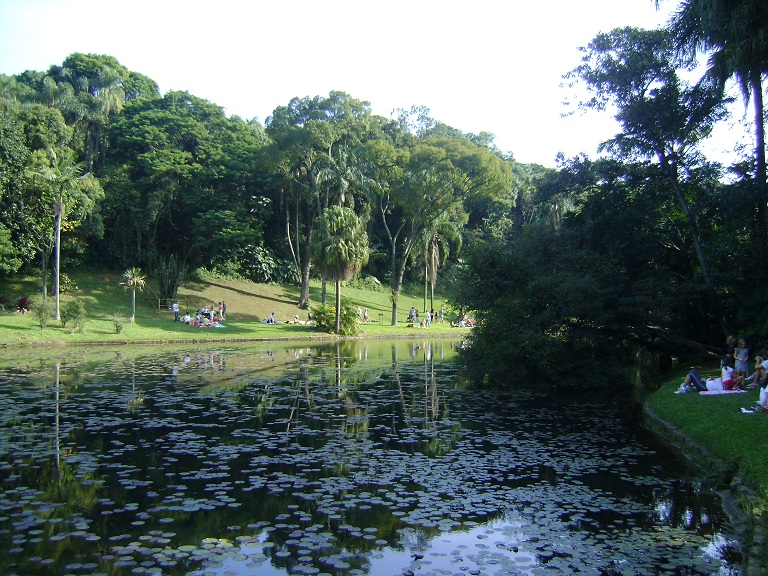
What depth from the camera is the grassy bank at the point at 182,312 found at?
116ft

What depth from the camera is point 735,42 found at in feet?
60.7

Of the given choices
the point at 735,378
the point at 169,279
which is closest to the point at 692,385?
the point at 735,378

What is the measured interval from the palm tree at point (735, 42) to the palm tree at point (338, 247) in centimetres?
2414

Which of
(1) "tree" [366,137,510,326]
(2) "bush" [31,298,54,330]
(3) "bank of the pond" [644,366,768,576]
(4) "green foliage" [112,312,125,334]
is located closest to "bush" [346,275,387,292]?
(1) "tree" [366,137,510,326]

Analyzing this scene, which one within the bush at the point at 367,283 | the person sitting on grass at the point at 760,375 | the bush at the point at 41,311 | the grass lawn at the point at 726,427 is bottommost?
the grass lawn at the point at 726,427

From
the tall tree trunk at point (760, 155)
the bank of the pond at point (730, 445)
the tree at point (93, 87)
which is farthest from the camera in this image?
the tree at point (93, 87)

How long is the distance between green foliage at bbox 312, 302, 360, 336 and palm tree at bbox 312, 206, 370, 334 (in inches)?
33.8

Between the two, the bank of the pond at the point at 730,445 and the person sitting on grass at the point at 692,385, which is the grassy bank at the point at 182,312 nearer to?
the person sitting on grass at the point at 692,385

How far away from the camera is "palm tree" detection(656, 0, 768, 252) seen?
17.8 metres

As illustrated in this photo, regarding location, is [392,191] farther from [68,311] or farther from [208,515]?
[208,515]

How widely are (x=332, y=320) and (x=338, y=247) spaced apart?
540 centimetres

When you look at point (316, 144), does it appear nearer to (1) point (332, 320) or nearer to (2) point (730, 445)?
(1) point (332, 320)

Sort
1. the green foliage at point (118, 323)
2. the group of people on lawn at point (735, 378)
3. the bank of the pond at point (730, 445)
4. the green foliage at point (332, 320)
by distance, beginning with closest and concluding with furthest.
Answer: the bank of the pond at point (730, 445) → the group of people on lawn at point (735, 378) → the green foliage at point (118, 323) → the green foliage at point (332, 320)

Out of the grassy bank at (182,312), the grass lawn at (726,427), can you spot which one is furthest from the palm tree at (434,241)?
the grass lawn at (726,427)
